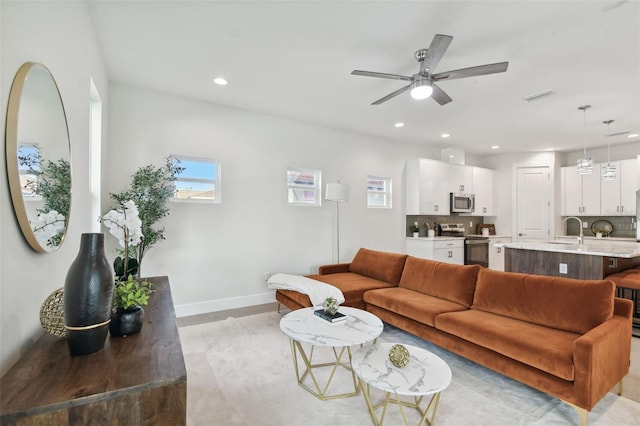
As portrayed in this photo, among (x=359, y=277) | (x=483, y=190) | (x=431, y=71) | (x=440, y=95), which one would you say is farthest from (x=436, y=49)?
(x=483, y=190)

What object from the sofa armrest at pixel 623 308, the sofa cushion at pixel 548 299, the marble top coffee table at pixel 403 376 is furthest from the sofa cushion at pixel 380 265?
the sofa armrest at pixel 623 308

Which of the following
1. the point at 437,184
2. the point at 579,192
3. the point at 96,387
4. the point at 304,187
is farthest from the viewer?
the point at 579,192

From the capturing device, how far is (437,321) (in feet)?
8.70

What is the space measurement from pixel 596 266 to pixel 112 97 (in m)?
6.10

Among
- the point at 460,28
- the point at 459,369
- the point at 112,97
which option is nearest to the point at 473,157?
the point at 460,28

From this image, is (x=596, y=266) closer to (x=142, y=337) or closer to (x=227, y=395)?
(x=227, y=395)

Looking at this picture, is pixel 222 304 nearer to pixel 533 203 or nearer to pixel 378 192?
pixel 378 192

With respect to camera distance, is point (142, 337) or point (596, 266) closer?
point (142, 337)

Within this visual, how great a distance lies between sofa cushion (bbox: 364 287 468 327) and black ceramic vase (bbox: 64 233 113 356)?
2494mm

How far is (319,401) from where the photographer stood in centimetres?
212

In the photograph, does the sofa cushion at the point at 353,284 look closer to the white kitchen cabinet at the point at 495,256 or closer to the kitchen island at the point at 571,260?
the kitchen island at the point at 571,260

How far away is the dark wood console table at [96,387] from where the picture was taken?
0.85 m

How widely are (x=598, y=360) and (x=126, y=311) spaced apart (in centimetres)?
268

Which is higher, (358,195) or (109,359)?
(358,195)
